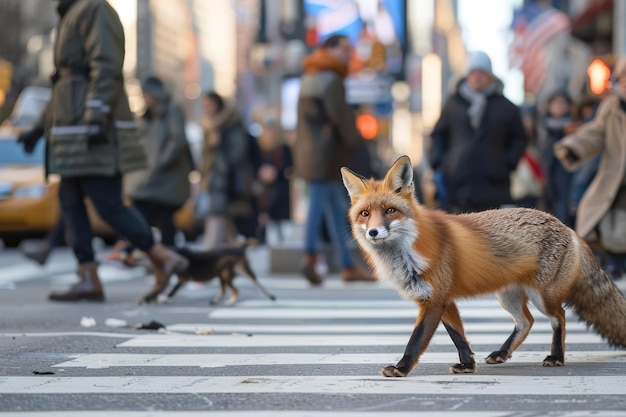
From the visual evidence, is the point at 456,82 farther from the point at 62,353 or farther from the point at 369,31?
the point at 369,31

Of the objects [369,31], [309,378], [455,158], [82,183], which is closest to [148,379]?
[309,378]

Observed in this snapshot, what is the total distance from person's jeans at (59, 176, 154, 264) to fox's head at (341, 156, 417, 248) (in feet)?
14.8

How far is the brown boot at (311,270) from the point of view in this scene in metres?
13.4

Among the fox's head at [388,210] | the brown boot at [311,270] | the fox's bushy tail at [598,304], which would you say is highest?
the fox's head at [388,210]

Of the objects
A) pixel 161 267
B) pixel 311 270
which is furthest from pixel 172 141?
pixel 161 267

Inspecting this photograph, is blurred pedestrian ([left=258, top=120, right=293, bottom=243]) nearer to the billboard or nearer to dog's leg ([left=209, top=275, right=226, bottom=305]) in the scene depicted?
the billboard

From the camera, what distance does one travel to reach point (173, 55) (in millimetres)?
151875

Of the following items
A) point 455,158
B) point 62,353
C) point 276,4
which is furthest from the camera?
point 276,4

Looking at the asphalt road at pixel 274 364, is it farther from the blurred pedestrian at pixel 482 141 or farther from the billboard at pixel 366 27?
the billboard at pixel 366 27

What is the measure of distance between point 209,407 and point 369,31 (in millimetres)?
34655

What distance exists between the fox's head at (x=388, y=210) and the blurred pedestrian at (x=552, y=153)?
9.71 metres

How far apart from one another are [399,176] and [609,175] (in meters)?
4.88

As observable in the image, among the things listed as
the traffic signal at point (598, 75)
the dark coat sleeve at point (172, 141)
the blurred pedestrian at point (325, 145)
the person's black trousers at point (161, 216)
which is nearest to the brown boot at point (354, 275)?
the blurred pedestrian at point (325, 145)

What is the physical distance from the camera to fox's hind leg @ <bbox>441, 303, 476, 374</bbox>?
22.3 ft
